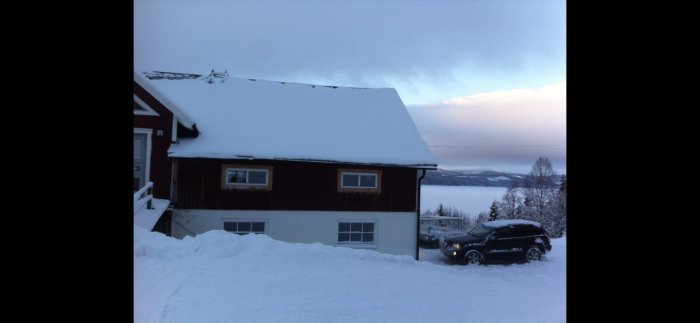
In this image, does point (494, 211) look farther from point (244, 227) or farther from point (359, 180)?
point (244, 227)

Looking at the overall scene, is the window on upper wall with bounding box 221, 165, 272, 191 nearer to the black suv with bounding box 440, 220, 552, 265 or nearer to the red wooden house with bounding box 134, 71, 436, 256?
the red wooden house with bounding box 134, 71, 436, 256

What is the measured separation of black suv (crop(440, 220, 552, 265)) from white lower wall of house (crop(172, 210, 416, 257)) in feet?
5.23

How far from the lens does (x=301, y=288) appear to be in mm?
5871

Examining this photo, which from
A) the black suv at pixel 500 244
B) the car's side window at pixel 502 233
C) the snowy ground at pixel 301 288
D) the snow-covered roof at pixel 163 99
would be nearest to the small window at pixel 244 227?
the snow-covered roof at pixel 163 99

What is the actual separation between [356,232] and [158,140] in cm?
633

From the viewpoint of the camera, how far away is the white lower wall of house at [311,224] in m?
13.1

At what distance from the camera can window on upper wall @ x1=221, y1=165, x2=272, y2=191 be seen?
13.4m

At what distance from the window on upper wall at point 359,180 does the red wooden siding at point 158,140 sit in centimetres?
502
